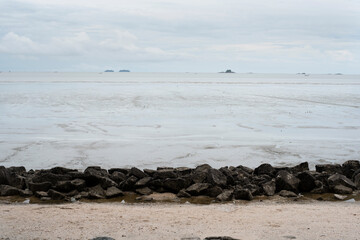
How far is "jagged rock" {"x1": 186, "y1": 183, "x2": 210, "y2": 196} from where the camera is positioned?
863 cm

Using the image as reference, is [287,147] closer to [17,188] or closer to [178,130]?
[178,130]

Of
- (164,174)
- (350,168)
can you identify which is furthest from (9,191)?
(350,168)

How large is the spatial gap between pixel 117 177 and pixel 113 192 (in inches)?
29.5

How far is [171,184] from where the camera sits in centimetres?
885

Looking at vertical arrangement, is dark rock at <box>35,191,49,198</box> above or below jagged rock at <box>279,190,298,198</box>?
below

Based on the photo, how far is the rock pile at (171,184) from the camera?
8.59 metres

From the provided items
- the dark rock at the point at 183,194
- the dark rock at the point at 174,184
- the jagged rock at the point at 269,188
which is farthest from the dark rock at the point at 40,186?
the jagged rock at the point at 269,188

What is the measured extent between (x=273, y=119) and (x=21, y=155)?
1228cm

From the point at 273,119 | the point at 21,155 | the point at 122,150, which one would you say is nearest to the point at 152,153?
the point at 122,150

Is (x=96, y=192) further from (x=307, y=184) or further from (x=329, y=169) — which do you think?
(x=329, y=169)

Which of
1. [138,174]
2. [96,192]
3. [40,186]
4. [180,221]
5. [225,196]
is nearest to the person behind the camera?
[180,221]

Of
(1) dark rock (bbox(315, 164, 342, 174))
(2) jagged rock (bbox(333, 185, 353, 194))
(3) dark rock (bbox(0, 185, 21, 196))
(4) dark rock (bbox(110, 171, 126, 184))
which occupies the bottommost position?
(3) dark rock (bbox(0, 185, 21, 196))

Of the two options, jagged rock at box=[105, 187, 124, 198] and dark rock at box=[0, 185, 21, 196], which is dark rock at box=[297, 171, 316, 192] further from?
dark rock at box=[0, 185, 21, 196]

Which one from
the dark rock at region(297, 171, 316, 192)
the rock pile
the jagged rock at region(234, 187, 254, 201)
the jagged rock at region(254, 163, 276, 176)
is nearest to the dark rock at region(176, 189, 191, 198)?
the rock pile
